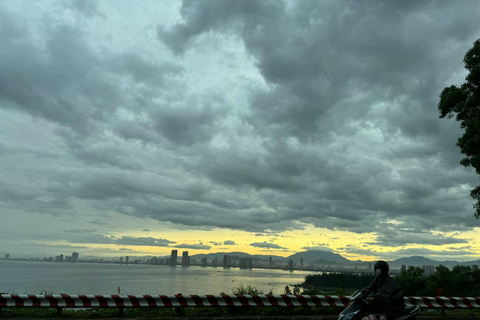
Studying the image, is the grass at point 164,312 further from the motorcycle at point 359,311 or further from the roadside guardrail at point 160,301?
the motorcycle at point 359,311

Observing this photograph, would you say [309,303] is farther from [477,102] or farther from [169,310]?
[477,102]

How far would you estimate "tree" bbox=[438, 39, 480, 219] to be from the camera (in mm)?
18453

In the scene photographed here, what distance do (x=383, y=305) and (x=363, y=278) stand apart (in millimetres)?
138933

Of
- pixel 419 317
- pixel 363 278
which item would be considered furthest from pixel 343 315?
pixel 363 278

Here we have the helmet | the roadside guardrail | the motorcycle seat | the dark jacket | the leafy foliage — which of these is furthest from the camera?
the leafy foliage

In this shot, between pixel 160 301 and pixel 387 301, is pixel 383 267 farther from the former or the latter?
pixel 160 301

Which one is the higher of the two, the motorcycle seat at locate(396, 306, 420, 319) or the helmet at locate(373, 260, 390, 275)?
the helmet at locate(373, 260, 390, 275)

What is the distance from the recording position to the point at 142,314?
11203 mm

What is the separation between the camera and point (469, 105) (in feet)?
63.0

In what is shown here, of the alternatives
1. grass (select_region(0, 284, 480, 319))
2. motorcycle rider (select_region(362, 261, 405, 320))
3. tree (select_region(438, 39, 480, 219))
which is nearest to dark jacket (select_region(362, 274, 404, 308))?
motorcycle rider (select_region(362, 261, 405, 320))

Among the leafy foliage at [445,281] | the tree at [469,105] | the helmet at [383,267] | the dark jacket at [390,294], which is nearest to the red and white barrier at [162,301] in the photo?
the helmet at [383,267]

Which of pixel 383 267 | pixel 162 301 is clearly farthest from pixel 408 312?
pixel 162 301

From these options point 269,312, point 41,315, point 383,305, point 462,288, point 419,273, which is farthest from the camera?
point 419,273

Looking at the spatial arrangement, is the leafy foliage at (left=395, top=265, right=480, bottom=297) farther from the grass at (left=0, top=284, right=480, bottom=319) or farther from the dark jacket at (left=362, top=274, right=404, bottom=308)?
the dark jacket at (left=362, top=274, right=404, bottom=308)
